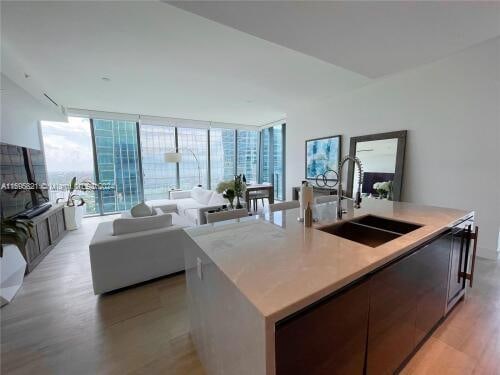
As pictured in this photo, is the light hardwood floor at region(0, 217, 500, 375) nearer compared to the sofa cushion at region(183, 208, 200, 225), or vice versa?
the light hardwood floor at region(0, 217, 500, 375)

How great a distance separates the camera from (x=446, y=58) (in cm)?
283

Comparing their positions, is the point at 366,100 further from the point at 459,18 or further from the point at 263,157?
the point at 263,157

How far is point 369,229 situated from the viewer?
162 centimetres

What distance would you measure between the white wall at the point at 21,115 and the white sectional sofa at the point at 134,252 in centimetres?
242

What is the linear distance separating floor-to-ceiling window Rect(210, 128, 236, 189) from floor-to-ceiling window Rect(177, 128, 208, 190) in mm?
253

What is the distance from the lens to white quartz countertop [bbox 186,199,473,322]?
2.48 feet

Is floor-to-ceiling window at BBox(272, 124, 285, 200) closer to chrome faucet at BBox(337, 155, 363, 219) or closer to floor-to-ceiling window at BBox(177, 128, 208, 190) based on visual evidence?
floor-to-ceiling window at BBox(177, 128, 208, 190)

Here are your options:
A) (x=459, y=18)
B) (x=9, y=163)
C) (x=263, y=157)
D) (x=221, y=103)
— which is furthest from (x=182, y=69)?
(x=263, y=157)

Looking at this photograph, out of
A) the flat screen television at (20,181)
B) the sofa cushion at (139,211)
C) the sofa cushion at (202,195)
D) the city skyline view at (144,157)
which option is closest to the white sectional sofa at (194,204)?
the sofa cushion at (202,195)

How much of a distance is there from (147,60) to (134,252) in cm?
249

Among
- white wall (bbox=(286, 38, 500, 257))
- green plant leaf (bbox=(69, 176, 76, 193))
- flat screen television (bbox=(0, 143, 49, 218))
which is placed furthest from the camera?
green plant leaf (bbox=(69, 176, 76, 193))

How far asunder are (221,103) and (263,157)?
343 cm

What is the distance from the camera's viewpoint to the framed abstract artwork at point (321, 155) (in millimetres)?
4463

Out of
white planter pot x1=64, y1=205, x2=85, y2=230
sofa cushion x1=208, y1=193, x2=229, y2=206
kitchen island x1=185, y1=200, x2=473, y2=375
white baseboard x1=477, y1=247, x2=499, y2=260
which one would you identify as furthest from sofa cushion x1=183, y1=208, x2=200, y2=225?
white baseboard x1=477, y1=247, x2=499, y2=260
